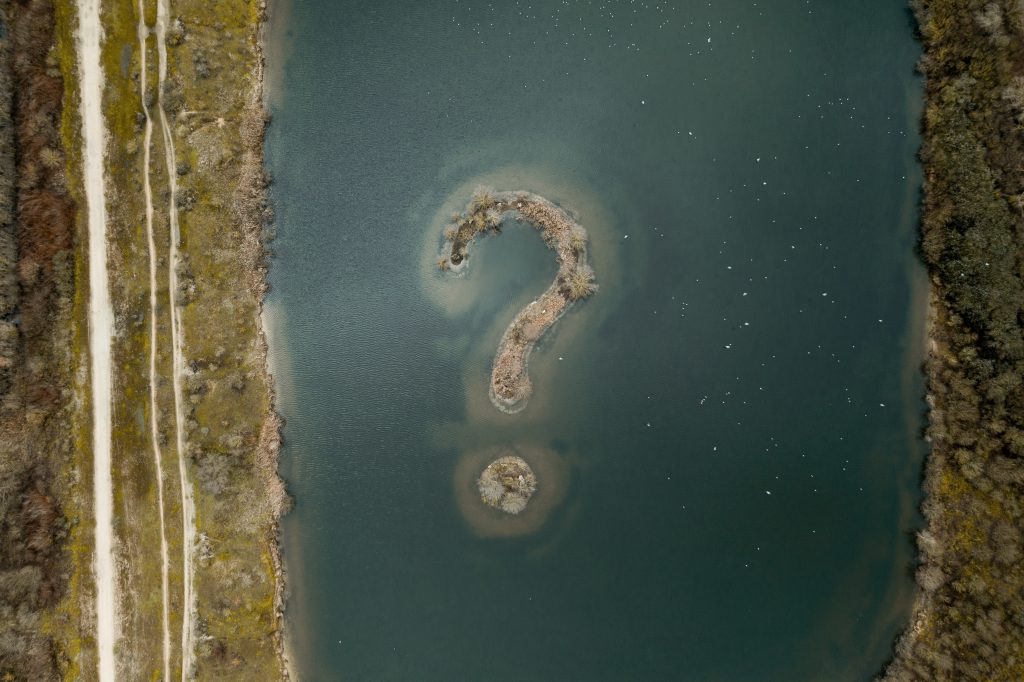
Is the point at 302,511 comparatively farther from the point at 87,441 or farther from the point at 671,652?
the point at 671,652

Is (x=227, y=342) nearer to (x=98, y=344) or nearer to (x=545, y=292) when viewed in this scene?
(x=98, y=344)

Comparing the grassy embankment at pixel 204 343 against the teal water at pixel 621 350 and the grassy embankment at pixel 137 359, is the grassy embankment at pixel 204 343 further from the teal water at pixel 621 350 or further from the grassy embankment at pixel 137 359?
the teal water at pixel 621 350

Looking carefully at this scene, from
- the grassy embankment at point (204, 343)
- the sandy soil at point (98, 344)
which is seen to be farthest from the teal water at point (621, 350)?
the sandy soil at point (98, 344)

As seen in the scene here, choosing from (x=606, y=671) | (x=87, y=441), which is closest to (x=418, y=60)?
(x=87, y=441)

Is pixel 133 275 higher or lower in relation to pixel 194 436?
higher

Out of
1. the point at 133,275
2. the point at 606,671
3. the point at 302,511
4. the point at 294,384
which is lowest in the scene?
the point at 606,671

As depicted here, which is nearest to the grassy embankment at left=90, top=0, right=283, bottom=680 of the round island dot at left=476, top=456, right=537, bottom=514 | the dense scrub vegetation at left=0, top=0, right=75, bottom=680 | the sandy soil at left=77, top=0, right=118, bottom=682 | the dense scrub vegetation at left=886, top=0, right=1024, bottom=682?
the sandy soil at left=77, top=0, right=118, bottom=682

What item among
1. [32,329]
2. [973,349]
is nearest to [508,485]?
[973,349]
